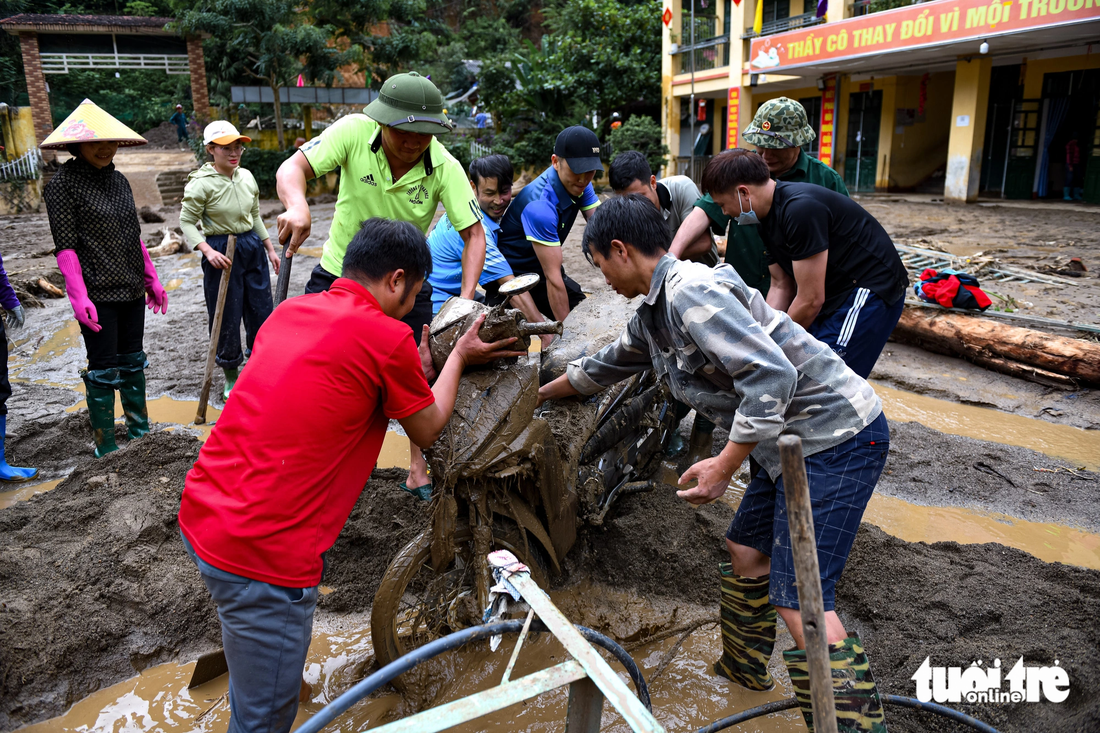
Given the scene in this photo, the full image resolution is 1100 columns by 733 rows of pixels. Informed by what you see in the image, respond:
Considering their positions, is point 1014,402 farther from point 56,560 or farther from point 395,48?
point 395,48

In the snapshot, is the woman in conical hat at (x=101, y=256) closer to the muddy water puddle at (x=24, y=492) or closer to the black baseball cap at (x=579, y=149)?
the muddy water puddle at (x=24, y=492)

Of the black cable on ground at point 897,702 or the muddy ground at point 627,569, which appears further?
the muddy ground at point 627,569

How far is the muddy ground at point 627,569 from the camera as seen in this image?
2658 millimetres

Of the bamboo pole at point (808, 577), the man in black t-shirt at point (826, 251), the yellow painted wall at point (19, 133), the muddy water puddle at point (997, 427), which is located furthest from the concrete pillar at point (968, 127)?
the yellow painted wall at point (19, 133)

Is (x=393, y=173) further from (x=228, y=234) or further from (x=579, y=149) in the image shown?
(x=228, y=234)

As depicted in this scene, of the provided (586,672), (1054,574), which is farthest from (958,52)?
(586,672)

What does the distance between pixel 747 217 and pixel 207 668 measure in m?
2.98

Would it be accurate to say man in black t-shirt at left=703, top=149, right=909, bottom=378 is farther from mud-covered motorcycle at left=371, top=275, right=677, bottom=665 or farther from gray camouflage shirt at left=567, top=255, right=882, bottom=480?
mud-covered motorcycle at left=371, top=275, right=677, bottom=665

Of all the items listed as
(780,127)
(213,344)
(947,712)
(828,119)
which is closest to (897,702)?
(947,712)

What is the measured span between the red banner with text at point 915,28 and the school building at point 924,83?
0.02 metres

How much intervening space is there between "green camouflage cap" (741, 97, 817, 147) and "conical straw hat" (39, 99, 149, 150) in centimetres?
343

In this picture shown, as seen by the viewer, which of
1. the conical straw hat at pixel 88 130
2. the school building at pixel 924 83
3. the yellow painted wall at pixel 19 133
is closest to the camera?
the conical straw hat at pixel 88 130

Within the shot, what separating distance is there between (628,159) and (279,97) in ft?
58.9

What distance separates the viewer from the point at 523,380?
262 cm
